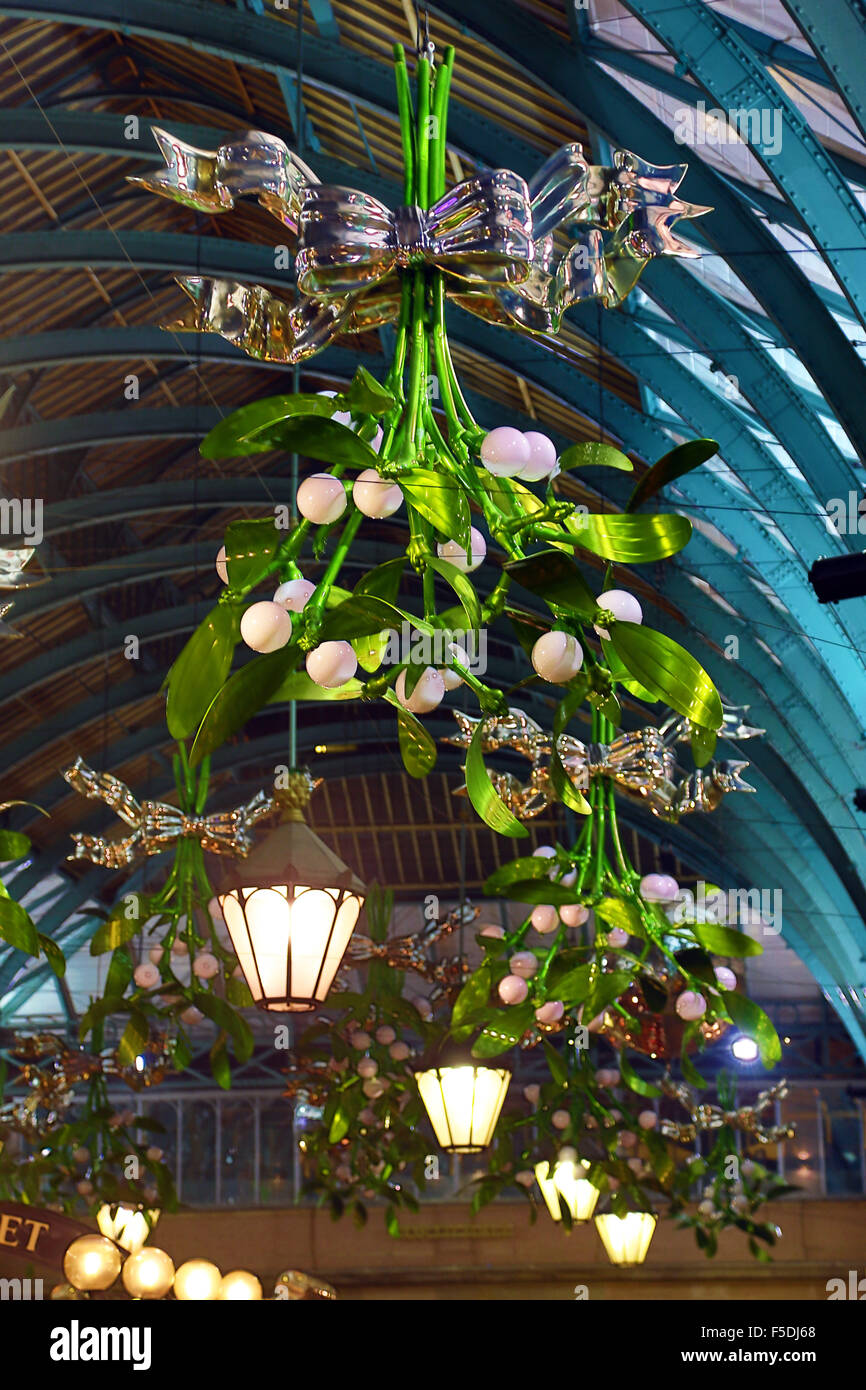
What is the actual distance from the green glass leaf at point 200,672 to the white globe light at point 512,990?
11.7ft

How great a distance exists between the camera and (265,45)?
26.1ft

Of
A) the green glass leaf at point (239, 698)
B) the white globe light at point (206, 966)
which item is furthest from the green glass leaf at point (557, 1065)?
the green glass leaf at point (239, 698)

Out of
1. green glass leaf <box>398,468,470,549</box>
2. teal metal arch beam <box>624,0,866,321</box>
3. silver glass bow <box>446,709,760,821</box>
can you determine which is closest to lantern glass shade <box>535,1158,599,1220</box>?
silver glass bow <box>446,709,760,821</box>

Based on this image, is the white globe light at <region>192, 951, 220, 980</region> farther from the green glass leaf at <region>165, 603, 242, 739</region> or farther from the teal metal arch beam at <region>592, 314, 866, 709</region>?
the green glass leaf at <region>165, 603, 242, 739</region>

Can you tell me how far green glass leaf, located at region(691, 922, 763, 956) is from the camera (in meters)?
4.65

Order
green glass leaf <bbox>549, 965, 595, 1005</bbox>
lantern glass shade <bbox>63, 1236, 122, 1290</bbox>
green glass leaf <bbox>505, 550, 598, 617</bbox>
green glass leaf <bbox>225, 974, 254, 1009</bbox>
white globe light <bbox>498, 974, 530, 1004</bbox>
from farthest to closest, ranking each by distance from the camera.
→ green glass leaf <bbox>225, 974, 254, 1009</bbox>, white globe light <bbox>498, 974, 530, 1004</bbox>, lantern glass shade <bbox>63, 1236, 122, 1290</bbox>, green glass leaf <bbox>549, 965, 595, 1005</bbox>, green glass leaf <bbox>505, 550, 598, 617</bbox>

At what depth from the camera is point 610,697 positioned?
117 inches

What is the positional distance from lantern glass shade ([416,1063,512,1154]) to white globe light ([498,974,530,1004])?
100 centimetres

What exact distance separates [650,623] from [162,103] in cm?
487

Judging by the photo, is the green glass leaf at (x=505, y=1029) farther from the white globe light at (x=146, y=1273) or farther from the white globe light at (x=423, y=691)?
the white globe light at (x=423, y=691)

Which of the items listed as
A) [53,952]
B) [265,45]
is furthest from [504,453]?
[265,45]

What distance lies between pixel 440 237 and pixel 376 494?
492 millimetres

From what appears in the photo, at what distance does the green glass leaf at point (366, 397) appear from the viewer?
2674 millimetres
